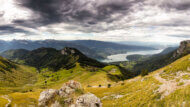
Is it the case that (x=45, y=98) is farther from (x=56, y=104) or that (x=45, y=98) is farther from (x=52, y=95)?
(x=56, y=104)

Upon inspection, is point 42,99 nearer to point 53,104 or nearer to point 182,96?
point 53,104

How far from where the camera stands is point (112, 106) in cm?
5047

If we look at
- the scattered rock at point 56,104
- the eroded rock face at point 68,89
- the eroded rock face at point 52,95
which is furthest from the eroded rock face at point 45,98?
the eroded rock face at point 68,89

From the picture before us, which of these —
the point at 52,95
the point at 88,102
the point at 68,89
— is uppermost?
the point at 68,89

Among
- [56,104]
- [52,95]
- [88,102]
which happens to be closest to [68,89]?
[52,95]

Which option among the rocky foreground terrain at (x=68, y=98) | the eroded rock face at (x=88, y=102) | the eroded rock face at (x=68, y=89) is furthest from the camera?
the eroded rock face at (x=68, y=89)

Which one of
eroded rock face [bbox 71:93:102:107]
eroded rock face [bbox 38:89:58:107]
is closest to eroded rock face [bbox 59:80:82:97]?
eroded rock face [bbox 38:89:58:107]

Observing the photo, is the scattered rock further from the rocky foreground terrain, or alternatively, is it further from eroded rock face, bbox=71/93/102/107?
eroded rock face, bbox=71/93/102/107

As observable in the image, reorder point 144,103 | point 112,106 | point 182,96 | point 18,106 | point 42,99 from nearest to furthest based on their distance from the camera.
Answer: point 182,96, point 144,103, point 42,99, point 112,106, point 18,106

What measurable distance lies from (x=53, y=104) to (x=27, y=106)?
5540 cm

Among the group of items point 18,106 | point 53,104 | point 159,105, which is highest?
point 159,105

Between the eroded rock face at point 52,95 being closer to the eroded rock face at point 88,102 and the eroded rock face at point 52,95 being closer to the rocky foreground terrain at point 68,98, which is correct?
the rocky foreground terrain at point 68,98

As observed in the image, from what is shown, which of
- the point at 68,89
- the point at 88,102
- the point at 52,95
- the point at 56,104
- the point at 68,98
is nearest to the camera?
the point at 88,102

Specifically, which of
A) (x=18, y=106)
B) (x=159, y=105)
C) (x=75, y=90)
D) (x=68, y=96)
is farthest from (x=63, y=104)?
(x=18, y=106)
